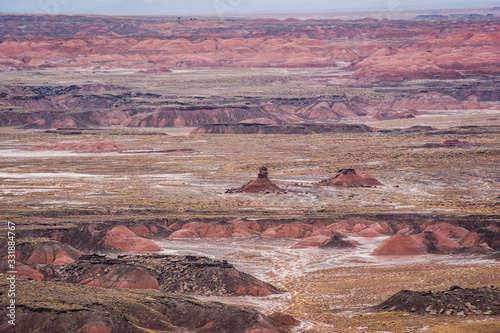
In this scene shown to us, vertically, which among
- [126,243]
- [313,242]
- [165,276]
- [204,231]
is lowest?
[204,231]

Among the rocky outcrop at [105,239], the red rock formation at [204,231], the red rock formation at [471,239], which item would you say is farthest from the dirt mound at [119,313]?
the red rock formation at [471,239]

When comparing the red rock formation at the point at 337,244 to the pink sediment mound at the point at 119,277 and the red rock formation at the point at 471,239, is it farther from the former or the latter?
the pink sediment mound at the point at 119,277

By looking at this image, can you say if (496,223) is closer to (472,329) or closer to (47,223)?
(472,329)

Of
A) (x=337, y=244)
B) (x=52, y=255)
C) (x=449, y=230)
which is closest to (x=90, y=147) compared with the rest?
(x=337, y=244)

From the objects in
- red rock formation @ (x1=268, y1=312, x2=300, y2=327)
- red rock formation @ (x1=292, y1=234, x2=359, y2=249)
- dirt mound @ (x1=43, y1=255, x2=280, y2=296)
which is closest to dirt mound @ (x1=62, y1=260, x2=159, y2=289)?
dirt mound @ (x1=43, y1=255, x2=280, y2=296)

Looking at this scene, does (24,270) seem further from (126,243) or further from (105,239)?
(126,243)
